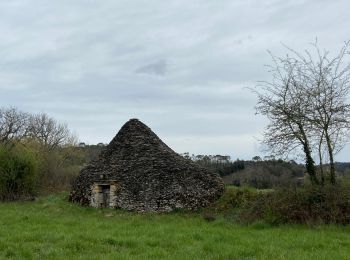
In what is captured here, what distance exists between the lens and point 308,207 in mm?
15164

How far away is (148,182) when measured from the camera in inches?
848

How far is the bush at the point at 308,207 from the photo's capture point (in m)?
14.7

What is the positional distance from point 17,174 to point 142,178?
947cm

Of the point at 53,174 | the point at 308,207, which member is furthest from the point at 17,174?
the point at 308,207

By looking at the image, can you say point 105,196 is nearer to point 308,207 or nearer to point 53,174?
point 308,207

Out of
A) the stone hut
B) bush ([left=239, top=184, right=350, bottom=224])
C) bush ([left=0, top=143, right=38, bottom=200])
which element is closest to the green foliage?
bush ([left=0, top=143, right=38, bottom=200])

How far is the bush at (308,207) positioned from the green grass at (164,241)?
69cm

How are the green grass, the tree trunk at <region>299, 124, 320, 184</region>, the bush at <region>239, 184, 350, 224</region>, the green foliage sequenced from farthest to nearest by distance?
the green foliage < the tree trunk at <region>299, 124, 320, 184</region> < the bush at <region>239, 184, 350, 224</region> < the green grass

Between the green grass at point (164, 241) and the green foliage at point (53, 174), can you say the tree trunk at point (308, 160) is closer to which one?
the green grass at point (164, 241)

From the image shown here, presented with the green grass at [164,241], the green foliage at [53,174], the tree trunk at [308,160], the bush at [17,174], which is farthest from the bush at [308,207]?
the green foliage at [53,174]

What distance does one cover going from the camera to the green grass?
9.43m

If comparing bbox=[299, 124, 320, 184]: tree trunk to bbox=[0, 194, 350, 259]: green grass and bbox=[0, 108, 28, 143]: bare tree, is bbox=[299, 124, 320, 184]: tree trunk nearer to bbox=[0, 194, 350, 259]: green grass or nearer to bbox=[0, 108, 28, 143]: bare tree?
bbox=[0, 194, 350, 259]: green grass

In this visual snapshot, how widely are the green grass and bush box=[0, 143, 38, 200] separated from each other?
1197 cm

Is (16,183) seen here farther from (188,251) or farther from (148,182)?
(188,251)
